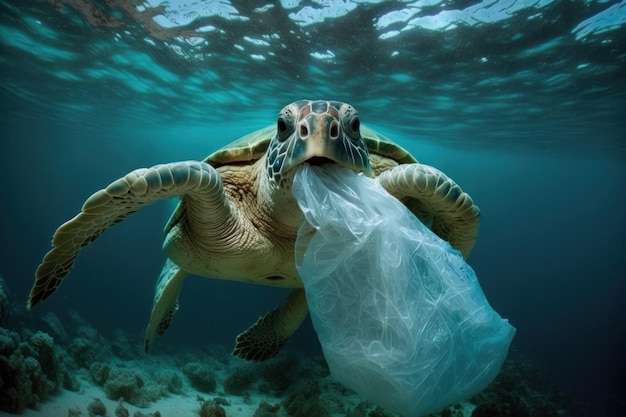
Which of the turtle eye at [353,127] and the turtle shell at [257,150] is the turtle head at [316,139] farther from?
the turtle shell at [257,150]

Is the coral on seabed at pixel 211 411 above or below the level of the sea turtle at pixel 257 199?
below

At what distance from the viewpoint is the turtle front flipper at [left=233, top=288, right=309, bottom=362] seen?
4598 millimetres

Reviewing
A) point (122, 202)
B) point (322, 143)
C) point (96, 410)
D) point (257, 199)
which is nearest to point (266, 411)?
point (96, 410)

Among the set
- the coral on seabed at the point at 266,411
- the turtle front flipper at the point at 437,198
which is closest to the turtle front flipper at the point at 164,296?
the coral on seabed at the point at 266,411

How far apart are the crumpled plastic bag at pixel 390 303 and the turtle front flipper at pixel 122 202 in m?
0.75

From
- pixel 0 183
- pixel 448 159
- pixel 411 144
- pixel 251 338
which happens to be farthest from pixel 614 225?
pixel 0 183

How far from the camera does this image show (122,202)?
2.37 metres

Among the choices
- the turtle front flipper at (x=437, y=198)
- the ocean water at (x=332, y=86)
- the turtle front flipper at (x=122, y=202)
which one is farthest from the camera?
the ocean water at (x=332, y=86)

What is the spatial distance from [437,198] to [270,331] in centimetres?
306

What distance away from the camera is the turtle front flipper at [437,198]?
2428mm

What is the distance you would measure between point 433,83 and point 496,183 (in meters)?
44.8

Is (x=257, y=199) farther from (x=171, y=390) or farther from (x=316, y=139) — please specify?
(x=171, y=390)

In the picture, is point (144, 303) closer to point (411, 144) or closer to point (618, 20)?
point (411, 144)

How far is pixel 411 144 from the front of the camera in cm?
2266
